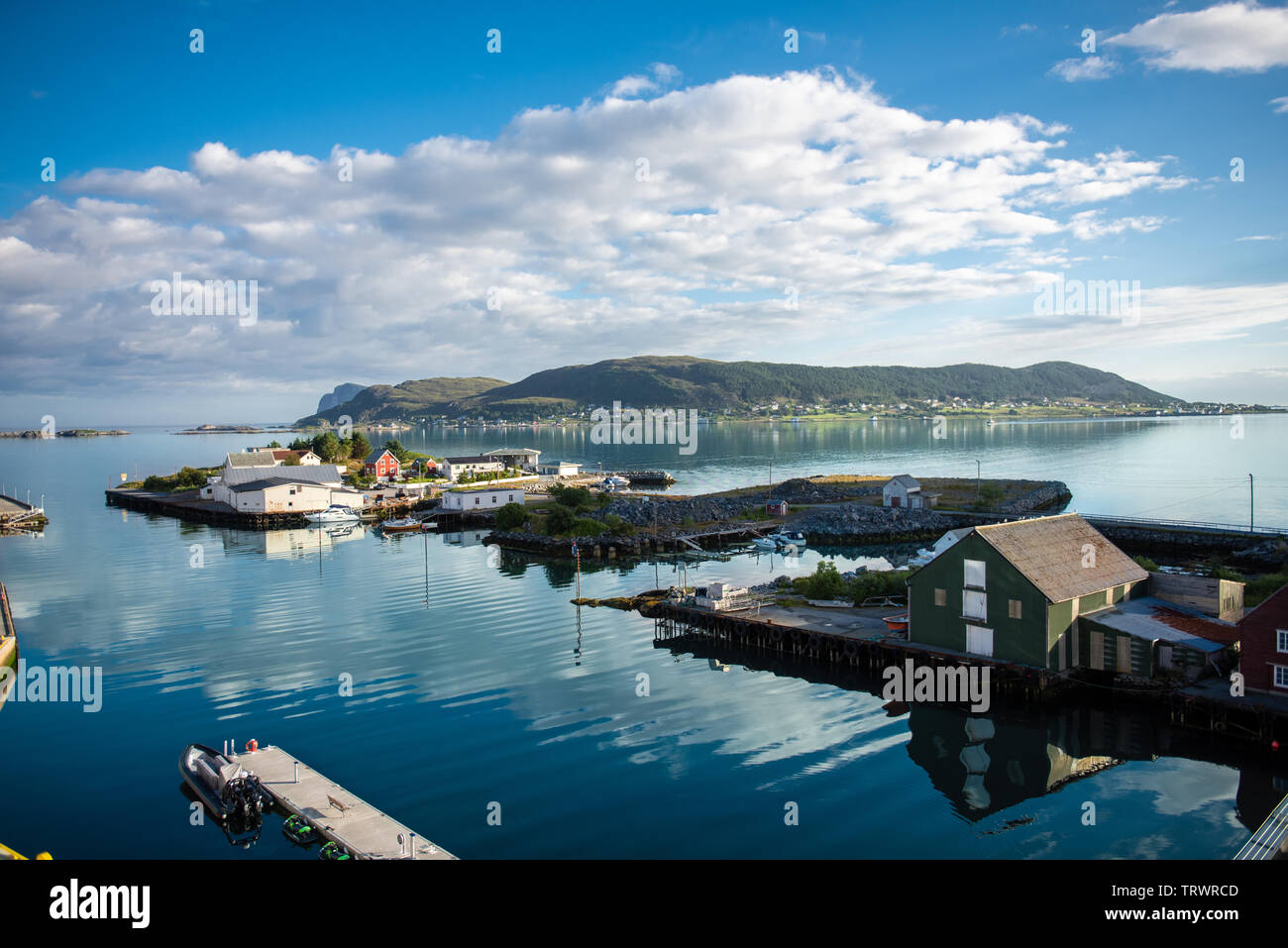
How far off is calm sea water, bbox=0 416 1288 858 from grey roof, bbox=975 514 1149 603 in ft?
14.4

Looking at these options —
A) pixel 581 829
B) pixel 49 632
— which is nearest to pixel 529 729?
pixel 581 829

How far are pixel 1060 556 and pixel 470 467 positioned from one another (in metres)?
83.4

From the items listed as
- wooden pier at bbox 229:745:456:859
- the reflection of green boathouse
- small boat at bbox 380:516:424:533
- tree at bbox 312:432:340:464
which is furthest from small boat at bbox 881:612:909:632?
tree at bbox 312:432:340:464

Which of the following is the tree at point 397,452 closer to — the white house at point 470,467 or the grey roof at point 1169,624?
the white house at point 470,467

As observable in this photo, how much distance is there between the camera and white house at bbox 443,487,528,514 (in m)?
79.4

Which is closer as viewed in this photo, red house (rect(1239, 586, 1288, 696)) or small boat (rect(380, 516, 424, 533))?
red house (rect(1239, 586, 1288, 696))

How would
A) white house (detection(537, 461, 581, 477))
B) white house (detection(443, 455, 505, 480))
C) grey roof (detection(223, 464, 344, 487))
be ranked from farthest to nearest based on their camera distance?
white house (detection(537, 461, 581, 477))
white house (detection(443, 455, 505, 480))
grey roof (detection(223, 464, 344, 487))

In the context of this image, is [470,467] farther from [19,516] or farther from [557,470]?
[19,516]

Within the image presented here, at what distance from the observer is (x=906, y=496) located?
73.4m

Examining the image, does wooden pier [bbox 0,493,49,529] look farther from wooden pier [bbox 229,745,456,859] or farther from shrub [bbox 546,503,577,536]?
wooden pier [bbox 229,745,456,859]

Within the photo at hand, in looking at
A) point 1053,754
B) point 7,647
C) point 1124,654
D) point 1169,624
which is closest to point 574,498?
point 7,647

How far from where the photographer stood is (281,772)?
2141 cm
